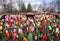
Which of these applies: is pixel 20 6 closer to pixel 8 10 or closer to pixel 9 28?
pixel 8 10

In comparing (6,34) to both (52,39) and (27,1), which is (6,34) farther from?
(27,1)

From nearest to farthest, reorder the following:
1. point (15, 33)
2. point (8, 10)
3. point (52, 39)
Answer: point (15, 33) < point (52, 39) < point (8, 10)

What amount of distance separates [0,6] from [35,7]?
82cm

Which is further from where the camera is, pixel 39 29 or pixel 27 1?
pixel 27 1

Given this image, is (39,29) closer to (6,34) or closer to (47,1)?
(6,34)

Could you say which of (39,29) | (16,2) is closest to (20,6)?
(16,2)

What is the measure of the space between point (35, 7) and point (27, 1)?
244 millimetres

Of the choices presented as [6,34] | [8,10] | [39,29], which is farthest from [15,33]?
[8,10]

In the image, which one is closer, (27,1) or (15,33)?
(15,33)

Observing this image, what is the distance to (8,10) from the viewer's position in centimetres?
480

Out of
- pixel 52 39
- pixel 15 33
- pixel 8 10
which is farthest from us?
pixel 8 10

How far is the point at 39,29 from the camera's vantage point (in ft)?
6.45

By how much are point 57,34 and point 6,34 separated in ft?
1.55

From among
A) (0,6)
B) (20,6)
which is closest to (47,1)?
(20,6)
